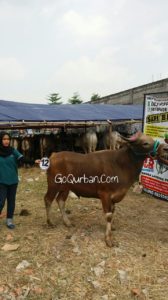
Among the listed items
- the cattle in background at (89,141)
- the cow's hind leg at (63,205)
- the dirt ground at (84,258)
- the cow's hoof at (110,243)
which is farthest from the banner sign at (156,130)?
the cattle in background at (89,141)

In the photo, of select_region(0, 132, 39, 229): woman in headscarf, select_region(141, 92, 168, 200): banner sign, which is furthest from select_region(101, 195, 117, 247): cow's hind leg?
select_region(141, 92, 168, 200): banner sign

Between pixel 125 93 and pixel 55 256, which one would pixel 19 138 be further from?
pixel 125 93

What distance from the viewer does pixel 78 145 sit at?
50.2 feet

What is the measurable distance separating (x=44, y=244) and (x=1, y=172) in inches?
52.9

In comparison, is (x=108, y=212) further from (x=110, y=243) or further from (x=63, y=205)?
(x=63, y=205)

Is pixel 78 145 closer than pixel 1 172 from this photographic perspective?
No

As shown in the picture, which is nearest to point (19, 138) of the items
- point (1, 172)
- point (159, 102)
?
point (159, 102)

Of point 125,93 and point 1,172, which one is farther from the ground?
point 125,93

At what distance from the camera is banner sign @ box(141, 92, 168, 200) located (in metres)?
8.50

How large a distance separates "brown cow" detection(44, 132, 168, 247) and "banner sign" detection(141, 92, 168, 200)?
2.72 m

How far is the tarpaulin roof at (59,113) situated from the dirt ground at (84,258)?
5.23 metres

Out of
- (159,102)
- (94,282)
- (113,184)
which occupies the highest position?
(159,102)

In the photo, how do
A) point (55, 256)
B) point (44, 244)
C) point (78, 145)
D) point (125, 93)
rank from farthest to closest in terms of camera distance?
point (125, 93)
point (78, 145)
point (44, 244)
point (55, 256)

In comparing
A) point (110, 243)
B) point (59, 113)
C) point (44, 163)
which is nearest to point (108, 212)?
point (110, 243)
